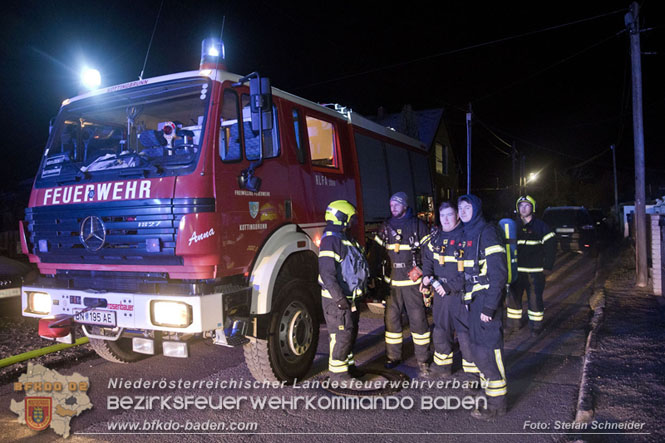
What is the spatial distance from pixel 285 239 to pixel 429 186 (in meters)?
5.31

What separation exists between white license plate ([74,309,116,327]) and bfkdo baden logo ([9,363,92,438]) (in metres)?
0.75

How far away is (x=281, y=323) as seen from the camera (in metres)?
4.51

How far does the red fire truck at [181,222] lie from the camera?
3785 millimetres

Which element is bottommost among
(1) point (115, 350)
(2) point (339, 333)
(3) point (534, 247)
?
(1) point (115, 350)

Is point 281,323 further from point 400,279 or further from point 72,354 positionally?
point 72,354

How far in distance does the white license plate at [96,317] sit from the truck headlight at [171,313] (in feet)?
1.42

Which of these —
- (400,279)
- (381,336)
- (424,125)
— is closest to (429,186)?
(381,336)

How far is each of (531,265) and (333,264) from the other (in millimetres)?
3450

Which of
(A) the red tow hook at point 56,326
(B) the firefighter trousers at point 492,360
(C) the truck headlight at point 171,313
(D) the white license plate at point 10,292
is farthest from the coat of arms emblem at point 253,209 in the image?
(D) the white license plate at point 10,292

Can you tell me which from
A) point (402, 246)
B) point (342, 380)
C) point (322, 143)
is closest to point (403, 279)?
point (402, 246)

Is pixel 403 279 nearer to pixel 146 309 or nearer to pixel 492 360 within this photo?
pixel 492 360

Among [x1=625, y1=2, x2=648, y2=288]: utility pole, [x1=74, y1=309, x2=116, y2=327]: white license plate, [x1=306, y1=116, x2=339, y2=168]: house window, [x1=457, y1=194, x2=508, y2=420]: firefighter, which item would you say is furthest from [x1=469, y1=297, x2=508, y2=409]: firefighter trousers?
[x1=625, y1=2, x2=648, y2=288]: utility pole

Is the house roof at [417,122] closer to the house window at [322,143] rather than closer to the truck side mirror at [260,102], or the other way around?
the house window at [322,143]

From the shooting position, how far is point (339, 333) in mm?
4371
